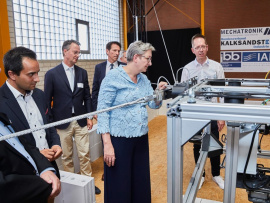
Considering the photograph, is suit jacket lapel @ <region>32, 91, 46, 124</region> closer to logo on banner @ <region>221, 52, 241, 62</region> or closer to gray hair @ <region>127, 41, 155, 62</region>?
gray hair @ <region>127, 41, 155, 62</region>

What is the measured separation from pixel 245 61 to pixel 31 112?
5.39 m

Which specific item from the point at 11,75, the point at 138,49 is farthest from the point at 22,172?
the point at 138,49

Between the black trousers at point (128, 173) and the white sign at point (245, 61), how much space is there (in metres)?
4.74

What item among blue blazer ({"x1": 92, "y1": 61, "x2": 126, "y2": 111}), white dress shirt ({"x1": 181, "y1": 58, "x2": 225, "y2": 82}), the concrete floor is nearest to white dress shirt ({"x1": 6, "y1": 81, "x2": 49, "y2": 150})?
the concrete floor

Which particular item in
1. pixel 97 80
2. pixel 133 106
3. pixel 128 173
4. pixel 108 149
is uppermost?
pixel 97 80

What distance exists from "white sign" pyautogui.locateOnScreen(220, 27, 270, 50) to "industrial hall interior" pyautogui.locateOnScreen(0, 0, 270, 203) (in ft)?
0.07

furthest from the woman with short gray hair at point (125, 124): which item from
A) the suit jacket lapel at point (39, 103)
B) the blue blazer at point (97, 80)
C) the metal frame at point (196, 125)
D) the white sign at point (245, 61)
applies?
the white sign at point (245, 61)

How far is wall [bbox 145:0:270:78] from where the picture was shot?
5.57 meters

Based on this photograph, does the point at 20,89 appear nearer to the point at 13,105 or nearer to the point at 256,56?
the point at 13,105

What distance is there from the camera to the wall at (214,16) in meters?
5.57

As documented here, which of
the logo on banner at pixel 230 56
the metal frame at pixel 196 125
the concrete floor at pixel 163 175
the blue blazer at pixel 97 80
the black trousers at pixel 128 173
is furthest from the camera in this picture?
the logo on banner at pixel 230 56

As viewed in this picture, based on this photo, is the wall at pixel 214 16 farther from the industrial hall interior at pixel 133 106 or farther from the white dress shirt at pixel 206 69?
the white dress shirt at pixel 206 69

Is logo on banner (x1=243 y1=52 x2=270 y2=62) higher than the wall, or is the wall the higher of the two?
the wall

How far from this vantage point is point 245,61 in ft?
18.7
